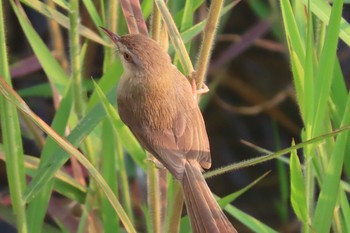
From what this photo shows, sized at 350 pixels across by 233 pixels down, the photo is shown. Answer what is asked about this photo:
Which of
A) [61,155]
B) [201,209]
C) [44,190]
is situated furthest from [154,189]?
[44,190]

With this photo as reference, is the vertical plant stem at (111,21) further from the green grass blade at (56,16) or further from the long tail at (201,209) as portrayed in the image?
the long tail at (201,209)

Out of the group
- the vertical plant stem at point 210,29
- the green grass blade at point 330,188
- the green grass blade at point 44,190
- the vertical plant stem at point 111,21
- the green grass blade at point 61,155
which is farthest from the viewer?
the vertical plant stem at point 111,21

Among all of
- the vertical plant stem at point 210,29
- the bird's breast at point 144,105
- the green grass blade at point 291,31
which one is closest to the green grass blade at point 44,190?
the bird's breast at point 144,105

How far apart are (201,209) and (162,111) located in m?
0.40

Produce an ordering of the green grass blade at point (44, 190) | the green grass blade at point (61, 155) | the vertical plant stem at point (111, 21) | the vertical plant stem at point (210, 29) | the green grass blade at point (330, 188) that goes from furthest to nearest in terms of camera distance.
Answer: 1. the vertical plant stem at point (111, 21)
2. the green grass blade at point (44, 190)
3. the green grass blade at point (61, 155)
4. the green grass blade at point (330, 188)
5. the vertical plant stem at point (210, 29)

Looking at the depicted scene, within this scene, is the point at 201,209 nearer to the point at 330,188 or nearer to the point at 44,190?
the point at 330,188

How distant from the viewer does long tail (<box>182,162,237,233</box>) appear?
5.72ft

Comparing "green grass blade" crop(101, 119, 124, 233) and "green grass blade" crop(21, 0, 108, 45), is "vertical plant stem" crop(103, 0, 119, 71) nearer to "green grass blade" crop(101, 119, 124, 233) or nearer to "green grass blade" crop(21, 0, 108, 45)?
"green grass blade" crop(21, 0, 108, 45)

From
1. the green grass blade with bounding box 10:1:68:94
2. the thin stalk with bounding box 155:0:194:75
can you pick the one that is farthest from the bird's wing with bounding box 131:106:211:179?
the green grass blade with bounding box 10:1:68:94

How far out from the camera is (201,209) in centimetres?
176

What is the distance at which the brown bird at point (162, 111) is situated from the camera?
1.90 meters

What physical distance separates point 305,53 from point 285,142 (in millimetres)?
1823

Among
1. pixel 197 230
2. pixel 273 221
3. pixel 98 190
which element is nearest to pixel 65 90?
pixel 98 190

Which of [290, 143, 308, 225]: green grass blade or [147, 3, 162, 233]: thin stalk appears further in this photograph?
[147, 3, 162, 233]: thin stalk
